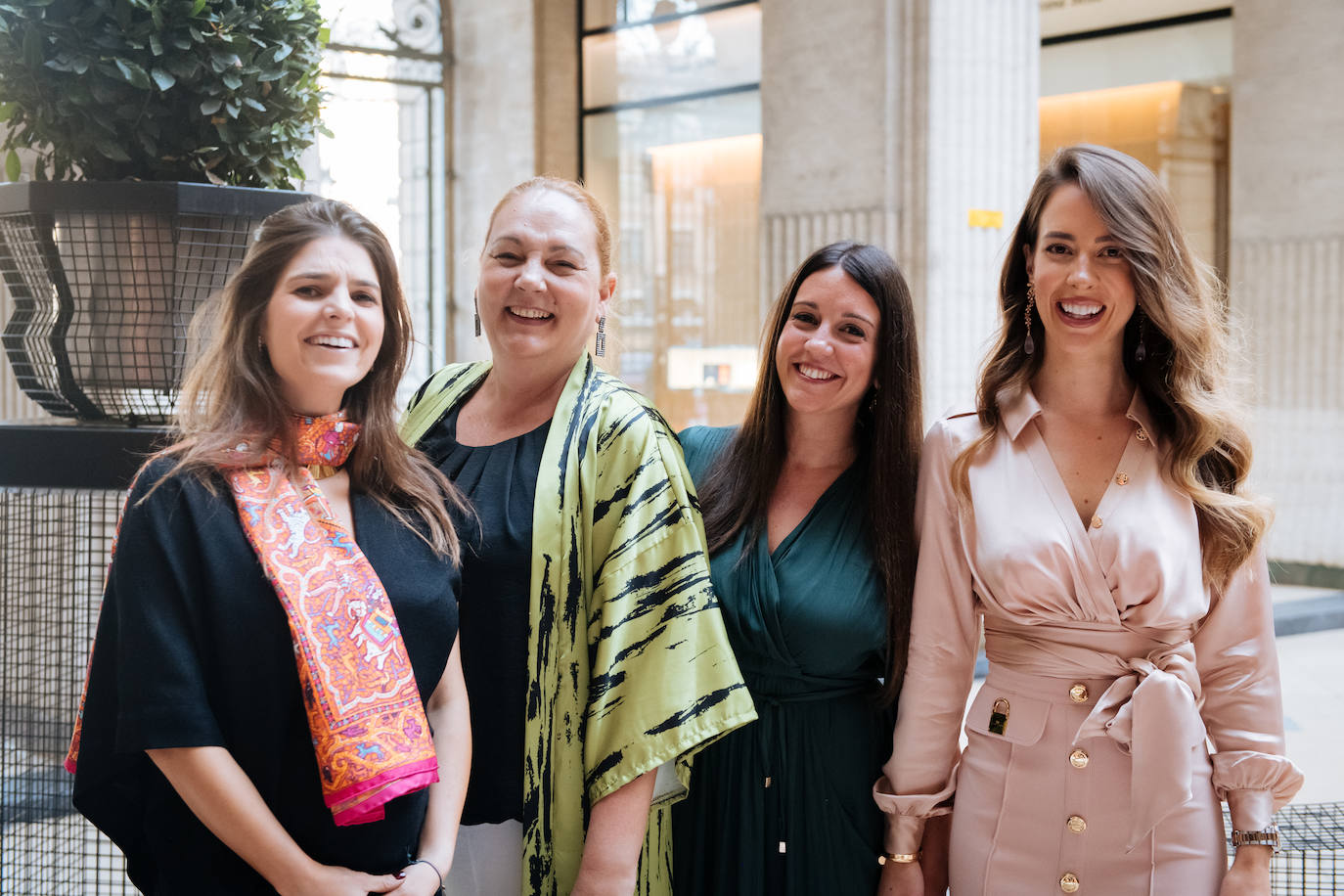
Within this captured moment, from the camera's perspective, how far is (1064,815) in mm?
2107

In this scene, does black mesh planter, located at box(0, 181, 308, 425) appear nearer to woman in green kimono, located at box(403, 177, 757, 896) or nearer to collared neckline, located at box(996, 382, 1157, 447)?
woman in green kimono, located at box(403, 177, 757, 896)

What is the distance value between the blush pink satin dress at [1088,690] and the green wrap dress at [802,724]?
0.38 feet

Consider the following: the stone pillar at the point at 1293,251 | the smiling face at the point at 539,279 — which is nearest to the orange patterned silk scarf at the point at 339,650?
the smiling face at the point at 539,279

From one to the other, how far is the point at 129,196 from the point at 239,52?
1.14ft

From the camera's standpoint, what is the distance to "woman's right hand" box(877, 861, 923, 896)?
2.26 meters

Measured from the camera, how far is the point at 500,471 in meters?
2.12

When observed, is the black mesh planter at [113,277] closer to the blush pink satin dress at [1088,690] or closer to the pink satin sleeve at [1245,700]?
the blush pink satin dress at [1088,690]

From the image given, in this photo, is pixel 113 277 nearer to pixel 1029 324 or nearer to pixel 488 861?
pixel 488 861

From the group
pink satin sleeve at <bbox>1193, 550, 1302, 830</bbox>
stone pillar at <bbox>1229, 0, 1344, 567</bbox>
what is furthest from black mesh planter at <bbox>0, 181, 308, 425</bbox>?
stone pillar at <bbox>1229, 0, 1344, 567</bbox>

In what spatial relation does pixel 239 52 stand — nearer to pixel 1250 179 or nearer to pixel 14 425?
pixel 14 425

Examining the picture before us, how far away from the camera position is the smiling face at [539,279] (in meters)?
2.13

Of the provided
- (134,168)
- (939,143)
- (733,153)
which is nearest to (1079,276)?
(134,168)

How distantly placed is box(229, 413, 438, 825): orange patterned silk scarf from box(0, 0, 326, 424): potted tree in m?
0.91

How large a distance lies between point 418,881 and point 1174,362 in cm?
154
